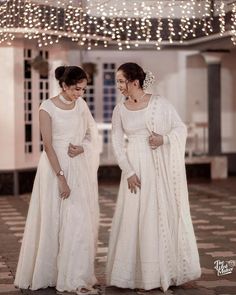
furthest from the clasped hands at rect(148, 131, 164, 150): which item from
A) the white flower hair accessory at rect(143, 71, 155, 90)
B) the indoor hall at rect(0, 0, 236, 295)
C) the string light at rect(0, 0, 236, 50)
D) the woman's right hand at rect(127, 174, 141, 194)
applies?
the string light at rect(0, 0, 236, 50)

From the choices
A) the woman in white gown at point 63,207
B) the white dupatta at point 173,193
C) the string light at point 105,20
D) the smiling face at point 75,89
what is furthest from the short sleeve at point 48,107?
the string light at point 105,20

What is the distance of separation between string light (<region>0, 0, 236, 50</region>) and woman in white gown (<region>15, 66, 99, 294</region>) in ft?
14.0

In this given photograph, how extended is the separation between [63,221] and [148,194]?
0.65 m

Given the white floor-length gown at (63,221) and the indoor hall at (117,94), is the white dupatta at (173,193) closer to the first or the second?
the indoor hall at (117,94)

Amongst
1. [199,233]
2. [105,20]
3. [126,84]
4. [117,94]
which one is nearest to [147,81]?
[126,84]

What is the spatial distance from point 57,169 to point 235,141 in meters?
11.3

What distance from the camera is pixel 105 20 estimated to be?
11.5 meters

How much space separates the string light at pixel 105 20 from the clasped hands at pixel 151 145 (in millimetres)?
4401

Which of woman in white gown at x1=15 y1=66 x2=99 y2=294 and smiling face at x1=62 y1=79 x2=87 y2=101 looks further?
smiling face at x1=62 y1=79 x2=87 y2=101

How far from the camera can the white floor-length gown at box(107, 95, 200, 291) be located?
16.4ft

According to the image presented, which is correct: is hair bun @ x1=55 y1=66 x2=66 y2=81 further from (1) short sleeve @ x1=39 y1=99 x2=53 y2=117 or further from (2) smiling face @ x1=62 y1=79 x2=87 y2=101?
(1) short sleeve @ x1=39 y1=99 x2=53 y2=117

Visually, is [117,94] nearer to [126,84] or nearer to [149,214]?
[126,84]

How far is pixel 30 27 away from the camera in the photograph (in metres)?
10.3

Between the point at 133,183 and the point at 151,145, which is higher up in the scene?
the point at 151,145
